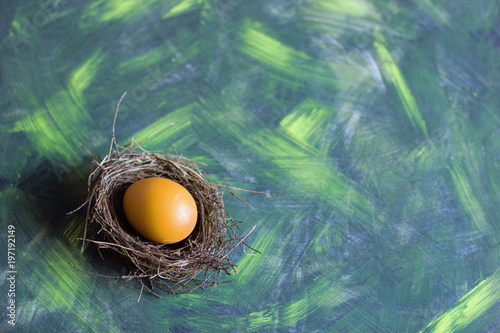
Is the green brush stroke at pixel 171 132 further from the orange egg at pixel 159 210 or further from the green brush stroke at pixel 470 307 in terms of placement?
the green brush stroke at pixel 470 307

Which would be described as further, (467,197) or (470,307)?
(467,197)

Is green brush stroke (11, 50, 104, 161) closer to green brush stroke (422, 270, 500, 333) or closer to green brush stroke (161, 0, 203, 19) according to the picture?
green brush stroke (161, 0, 203, 19)

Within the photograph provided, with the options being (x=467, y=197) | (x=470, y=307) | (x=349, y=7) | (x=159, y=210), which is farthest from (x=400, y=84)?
(x=159, y=210)

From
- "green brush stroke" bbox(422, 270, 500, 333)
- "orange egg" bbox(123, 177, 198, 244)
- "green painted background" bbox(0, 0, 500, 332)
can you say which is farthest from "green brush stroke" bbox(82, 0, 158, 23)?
"green brush stroke" bbox(422, 270, 500, 333)

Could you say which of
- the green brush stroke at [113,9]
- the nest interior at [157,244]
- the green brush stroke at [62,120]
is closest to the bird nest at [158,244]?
the nest interior at [157,244]

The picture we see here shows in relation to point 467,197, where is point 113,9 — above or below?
above

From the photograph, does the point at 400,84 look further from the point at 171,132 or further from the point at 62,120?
the point at 62,120

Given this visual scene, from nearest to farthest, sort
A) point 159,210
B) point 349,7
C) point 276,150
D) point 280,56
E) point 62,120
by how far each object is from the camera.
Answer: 1. point 159,210
2. point 62,120
3. point 276,150
4. point 280,56
5. point 349,7

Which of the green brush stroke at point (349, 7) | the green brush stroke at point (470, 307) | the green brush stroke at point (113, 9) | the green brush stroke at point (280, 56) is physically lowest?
the green brush stroke at point (470, 307)

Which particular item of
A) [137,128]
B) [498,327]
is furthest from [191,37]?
[498,327]
